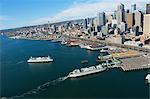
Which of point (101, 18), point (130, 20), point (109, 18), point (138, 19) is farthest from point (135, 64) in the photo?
point (109, 18)

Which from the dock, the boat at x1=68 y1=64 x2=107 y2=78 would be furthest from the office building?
the boat at x1=68 y1=64 x2=107 y2=78

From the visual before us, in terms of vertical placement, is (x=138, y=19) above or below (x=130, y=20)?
above

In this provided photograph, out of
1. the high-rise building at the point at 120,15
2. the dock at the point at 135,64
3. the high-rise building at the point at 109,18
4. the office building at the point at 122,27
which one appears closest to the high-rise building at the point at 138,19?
the office building at the point at 122,27

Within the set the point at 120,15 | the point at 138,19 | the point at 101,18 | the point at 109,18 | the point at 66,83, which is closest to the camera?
the point at 66,83

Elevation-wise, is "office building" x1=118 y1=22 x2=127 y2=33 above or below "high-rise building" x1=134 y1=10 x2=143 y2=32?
below

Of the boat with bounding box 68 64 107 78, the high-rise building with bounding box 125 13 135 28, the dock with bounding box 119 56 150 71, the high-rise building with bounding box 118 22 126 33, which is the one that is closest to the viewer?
the boat with bounding box 68 64 107 78

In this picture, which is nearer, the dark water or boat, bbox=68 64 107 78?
the dark water

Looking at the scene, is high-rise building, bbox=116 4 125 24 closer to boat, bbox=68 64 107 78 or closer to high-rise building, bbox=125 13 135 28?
high-rise building, bbox=125 13 135 28

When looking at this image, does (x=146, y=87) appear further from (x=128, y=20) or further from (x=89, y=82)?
(x=128, y=20)

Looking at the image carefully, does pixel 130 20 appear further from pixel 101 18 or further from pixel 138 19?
pixel 101 18

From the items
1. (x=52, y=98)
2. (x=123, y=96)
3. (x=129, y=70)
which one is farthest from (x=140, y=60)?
(x=52, y=98)

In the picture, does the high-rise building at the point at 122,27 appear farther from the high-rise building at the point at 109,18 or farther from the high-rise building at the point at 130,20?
the high-rise building at the point at 109,18
